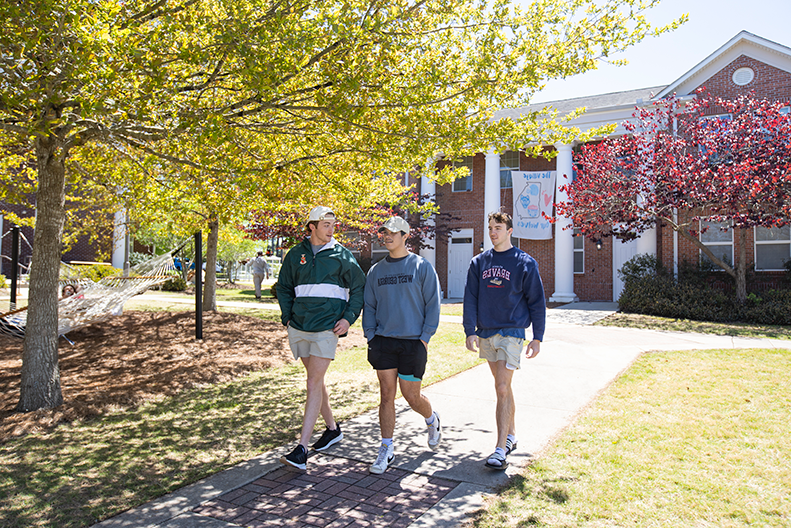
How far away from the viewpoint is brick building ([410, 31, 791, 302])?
1664 centimetres

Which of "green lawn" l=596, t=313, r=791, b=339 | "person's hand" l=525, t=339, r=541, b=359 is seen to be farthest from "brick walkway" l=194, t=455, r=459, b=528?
"green lawn" l=596, t=313, r=791, b=339

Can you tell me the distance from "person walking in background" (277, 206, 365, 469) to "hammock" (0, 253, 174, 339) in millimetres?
5572

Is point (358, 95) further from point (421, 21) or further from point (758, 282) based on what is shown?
point (758, 282)

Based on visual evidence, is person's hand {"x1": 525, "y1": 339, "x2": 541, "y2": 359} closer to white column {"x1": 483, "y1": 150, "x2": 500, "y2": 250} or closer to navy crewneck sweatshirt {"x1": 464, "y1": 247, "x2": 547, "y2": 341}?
navy crewneck sweatshirt {"x1": 464, "y1": 247, "x2": 547, "y2": 341}

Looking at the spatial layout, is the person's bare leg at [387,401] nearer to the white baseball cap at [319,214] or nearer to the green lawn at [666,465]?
the green lawn at [666,465]

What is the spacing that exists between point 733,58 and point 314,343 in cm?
1795

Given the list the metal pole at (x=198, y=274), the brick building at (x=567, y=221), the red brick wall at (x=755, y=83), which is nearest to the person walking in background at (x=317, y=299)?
the metal pole at (x=198, y=274)

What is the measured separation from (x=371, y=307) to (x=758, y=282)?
15.8 meters

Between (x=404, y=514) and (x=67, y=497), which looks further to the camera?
(x=67, y=497)

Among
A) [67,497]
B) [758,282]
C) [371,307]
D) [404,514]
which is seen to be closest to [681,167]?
[758,282]

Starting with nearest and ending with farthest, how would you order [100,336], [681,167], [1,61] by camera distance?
[1,61], [100,336], [681,167]

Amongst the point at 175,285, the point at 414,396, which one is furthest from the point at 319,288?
the point at 175,285

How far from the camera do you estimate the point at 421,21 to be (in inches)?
236

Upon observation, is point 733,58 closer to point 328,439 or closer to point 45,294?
point 328,439
